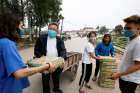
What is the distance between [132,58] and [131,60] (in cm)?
5

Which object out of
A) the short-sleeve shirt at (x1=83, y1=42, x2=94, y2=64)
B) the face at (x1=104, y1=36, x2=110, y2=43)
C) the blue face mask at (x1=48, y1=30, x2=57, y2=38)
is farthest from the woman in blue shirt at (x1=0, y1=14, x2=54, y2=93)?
the face at (x1=104, y1=36, x2=110, y2=43)

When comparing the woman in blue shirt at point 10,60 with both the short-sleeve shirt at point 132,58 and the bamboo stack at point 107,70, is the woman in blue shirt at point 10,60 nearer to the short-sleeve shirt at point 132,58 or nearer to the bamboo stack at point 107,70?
the short-sleeve shirt at point 132,58

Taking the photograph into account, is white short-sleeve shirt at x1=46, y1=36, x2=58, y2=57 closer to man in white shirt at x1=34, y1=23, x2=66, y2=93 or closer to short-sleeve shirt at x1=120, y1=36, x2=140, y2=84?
man in white shirt at x1=34, y1=23, x2=66, y2=93

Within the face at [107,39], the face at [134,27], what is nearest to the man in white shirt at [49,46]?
the face at [107,39]

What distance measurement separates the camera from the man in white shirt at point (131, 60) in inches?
129

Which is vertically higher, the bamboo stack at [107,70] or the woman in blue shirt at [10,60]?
the woman in blue shirt at [10,60]

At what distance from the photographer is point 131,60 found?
3.42 metres

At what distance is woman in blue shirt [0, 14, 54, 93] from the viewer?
214 centimetres

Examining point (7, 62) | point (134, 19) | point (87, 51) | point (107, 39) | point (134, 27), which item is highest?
point (134, 19)

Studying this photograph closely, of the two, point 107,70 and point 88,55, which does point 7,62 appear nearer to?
point 88,55

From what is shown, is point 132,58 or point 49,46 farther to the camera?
point 49,46

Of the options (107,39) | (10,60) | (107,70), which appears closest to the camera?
(10,60)

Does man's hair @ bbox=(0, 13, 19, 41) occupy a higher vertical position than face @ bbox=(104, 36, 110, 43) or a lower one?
higher

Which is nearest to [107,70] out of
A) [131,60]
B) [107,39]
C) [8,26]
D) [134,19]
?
[107,39]
